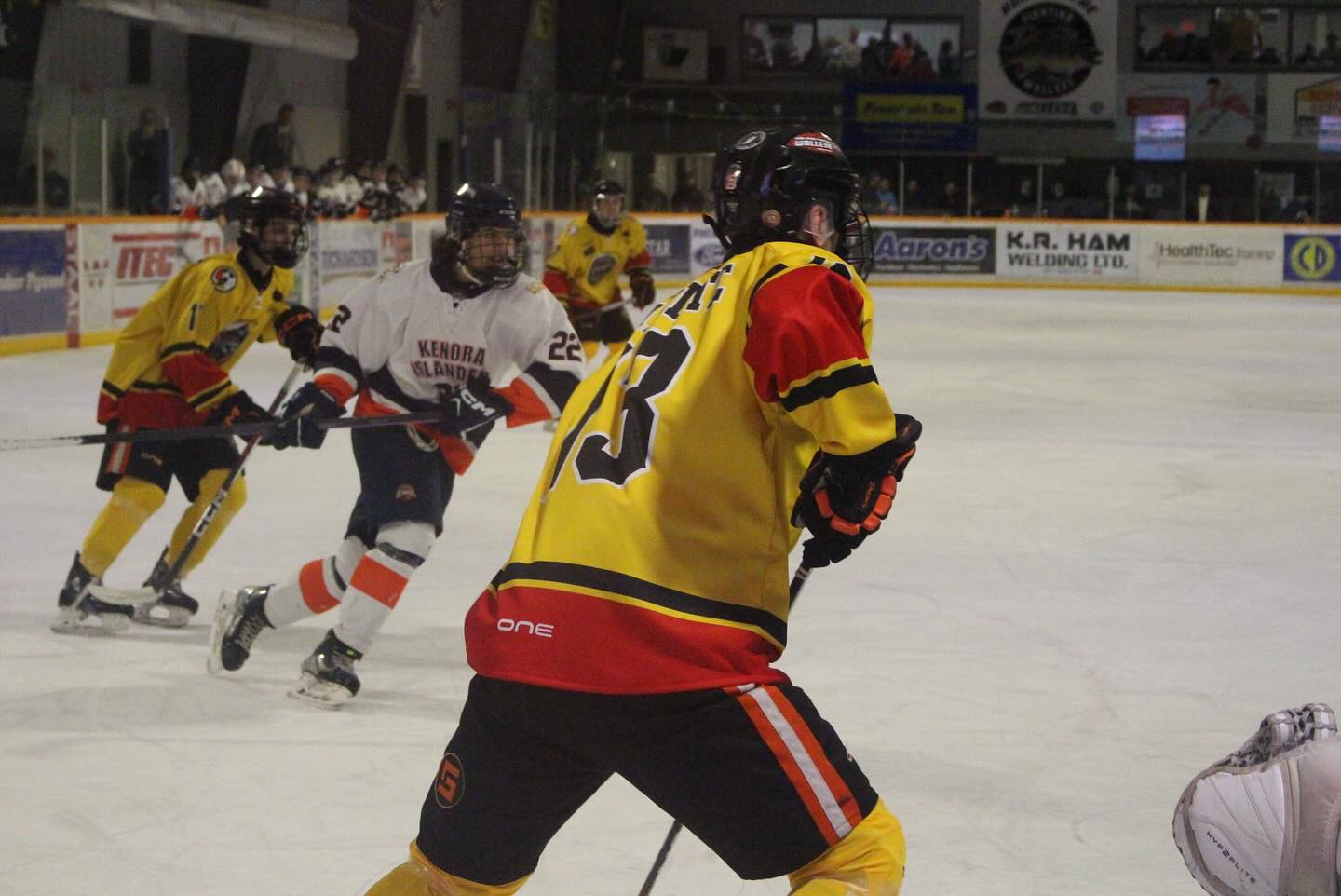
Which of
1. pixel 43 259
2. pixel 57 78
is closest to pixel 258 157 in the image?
pixel 57 78

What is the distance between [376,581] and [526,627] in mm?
1924

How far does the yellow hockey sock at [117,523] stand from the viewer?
4.32 metres

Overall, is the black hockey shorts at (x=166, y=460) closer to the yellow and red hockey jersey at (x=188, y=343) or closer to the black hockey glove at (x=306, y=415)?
the yellow and red hockey jersey at (x=188, y=343)

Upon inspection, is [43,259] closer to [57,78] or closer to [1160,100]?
[57,78]

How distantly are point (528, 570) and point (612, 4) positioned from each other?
24.8 m

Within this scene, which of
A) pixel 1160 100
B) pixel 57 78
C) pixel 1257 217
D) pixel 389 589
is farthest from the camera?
pixel 1160 100

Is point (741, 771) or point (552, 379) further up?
point (552, 379)

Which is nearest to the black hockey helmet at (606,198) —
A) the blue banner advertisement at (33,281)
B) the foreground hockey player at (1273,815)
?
the blue banner advertisement at (33,281)

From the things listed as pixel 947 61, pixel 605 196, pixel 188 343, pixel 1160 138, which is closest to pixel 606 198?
pixel 605 196

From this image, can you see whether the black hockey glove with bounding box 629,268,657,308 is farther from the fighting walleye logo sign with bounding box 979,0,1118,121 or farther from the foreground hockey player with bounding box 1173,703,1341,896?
the fighting walleye logo sign with bounding box 979,0,1118,121

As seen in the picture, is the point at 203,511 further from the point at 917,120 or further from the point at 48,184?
the point at 917,120

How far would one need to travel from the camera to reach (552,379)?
367 centimetres

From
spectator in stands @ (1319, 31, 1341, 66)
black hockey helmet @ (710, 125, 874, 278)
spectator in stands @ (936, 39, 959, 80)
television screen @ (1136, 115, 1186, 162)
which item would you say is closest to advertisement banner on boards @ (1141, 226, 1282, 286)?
television screen @ (1136, 115, 1186, 162)

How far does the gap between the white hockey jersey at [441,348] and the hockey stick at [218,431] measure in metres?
0.06
